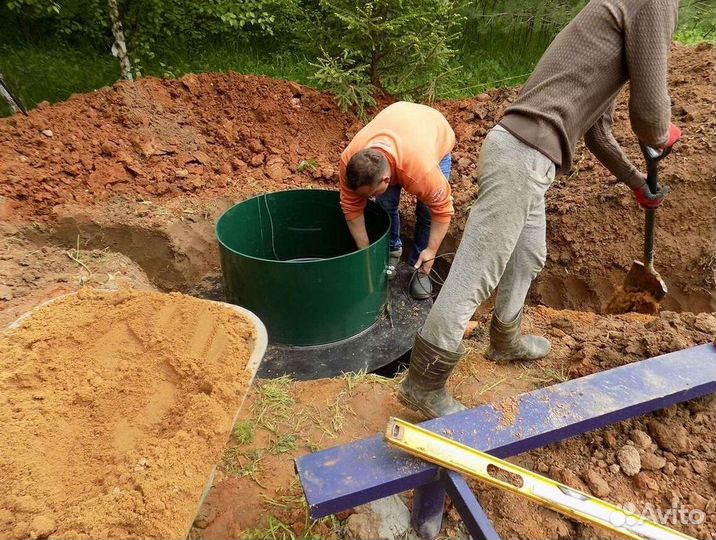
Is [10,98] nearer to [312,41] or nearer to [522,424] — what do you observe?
[312,41]

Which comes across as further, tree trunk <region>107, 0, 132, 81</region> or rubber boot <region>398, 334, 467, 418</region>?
tree trunk <region>107, 0, 132, 81</region>

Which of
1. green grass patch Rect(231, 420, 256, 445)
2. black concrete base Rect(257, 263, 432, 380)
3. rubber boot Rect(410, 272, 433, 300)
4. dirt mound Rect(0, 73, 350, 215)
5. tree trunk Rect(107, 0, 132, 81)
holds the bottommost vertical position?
black concrete base Rect(257, 263, 432, 380)

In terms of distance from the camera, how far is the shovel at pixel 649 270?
7.73 feet

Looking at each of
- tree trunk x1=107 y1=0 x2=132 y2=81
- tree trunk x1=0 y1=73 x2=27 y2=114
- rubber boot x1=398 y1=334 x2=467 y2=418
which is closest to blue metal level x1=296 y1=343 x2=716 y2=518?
rubber boot x1=398 y1=334 x2=467 y2=418

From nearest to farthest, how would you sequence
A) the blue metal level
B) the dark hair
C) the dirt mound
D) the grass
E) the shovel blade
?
the blue metal level
the dark hair
the shovel blade
the dirt mound
the grass

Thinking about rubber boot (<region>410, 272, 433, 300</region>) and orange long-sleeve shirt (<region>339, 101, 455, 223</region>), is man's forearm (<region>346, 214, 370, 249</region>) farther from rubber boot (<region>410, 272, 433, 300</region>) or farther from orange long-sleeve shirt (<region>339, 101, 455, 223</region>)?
rubber boot (<region>410, 272, 433, 300</region>)

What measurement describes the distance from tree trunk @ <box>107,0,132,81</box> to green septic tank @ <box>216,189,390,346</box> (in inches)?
95.1

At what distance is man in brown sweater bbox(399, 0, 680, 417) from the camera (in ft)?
5.08

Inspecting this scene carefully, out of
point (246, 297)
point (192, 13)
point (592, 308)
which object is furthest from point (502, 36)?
point (246, 297)

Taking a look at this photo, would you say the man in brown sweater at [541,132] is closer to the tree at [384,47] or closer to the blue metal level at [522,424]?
the blue metal level at [522,424]

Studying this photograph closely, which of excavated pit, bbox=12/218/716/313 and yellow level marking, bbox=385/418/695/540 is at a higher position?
yellow level marking, bbox=385/418/695/540

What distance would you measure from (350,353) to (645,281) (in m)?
1.86

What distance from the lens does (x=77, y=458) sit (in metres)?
1.36

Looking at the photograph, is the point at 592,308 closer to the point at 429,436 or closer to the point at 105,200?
the point at 429,436
